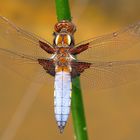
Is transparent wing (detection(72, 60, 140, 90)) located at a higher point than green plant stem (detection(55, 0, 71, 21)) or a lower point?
higher

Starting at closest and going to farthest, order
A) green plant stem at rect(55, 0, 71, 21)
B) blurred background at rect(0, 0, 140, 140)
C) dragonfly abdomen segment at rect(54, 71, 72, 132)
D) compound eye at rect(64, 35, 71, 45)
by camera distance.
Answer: green plant stem at rect(55, 0, 71, 21)
dragonfly abdomen segment at rect(54, 71, 72, 132)
compound eye at rect(64, 35, 71, 45)
blurred background at rect(0, 0, 140, 140)

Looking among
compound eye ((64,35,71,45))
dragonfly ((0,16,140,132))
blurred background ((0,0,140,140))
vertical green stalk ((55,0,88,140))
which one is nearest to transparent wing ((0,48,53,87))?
dragonfly ((0,16,140,132))

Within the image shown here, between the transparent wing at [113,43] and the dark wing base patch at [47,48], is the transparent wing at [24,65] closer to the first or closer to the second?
the dark wing base patch at [47,48]

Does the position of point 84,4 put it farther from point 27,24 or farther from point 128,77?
point 128,77

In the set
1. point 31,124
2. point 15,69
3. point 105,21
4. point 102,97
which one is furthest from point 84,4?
point 15,69

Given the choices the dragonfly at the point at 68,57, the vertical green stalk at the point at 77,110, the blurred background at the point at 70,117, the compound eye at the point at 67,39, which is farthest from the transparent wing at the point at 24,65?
the blurred background at the point at 70,117

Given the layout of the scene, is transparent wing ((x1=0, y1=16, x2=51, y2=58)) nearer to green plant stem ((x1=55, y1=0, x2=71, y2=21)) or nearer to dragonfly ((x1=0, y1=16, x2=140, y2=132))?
dragonfly ((x1=0, y1=16, x2=140, y2=132))
